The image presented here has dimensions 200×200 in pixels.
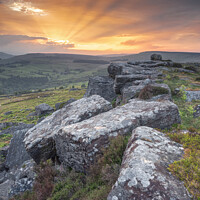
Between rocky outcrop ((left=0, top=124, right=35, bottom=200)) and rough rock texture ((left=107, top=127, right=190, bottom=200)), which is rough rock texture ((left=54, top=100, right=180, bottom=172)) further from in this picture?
rocky outcrop ((left=0, top=124, right=35, bottom=200))

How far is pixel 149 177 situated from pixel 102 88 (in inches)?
788

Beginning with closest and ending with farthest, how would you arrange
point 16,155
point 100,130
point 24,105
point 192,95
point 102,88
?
1. point 100,130
2. point 192,95
3. point 16,155
4. point 102,88
5. point 24,105

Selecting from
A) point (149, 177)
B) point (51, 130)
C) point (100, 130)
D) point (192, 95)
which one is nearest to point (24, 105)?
point (51, 130)

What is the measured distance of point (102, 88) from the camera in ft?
77.1

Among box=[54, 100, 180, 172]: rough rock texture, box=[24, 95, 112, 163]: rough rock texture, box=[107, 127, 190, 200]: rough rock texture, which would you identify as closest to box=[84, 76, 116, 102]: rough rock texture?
box=[24, 95, 112, 163]: rough rock texture

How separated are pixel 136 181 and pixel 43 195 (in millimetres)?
5631

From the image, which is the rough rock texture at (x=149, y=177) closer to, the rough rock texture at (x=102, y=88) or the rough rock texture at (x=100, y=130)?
the rough rock texture at (x=100, y=130)

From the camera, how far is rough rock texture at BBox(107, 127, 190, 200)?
3.62 m

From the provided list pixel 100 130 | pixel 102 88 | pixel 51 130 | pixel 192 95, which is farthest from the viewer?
pixel 102 88

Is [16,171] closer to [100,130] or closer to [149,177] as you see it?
[100,130]

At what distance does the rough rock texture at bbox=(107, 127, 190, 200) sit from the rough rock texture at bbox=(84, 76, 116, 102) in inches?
660

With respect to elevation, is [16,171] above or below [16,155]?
above

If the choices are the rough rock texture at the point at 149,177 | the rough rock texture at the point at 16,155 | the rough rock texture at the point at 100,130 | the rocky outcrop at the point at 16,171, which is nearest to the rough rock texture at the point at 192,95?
the rough rock texture at the point at 100,130

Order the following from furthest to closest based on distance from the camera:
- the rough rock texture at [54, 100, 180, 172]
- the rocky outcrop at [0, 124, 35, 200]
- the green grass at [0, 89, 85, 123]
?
the green grass at [0, 89, 85, 123] → the rocky outcrop at [0, 124, 35, 200] → the rough rock texture at [54, 100, 180, 172]
